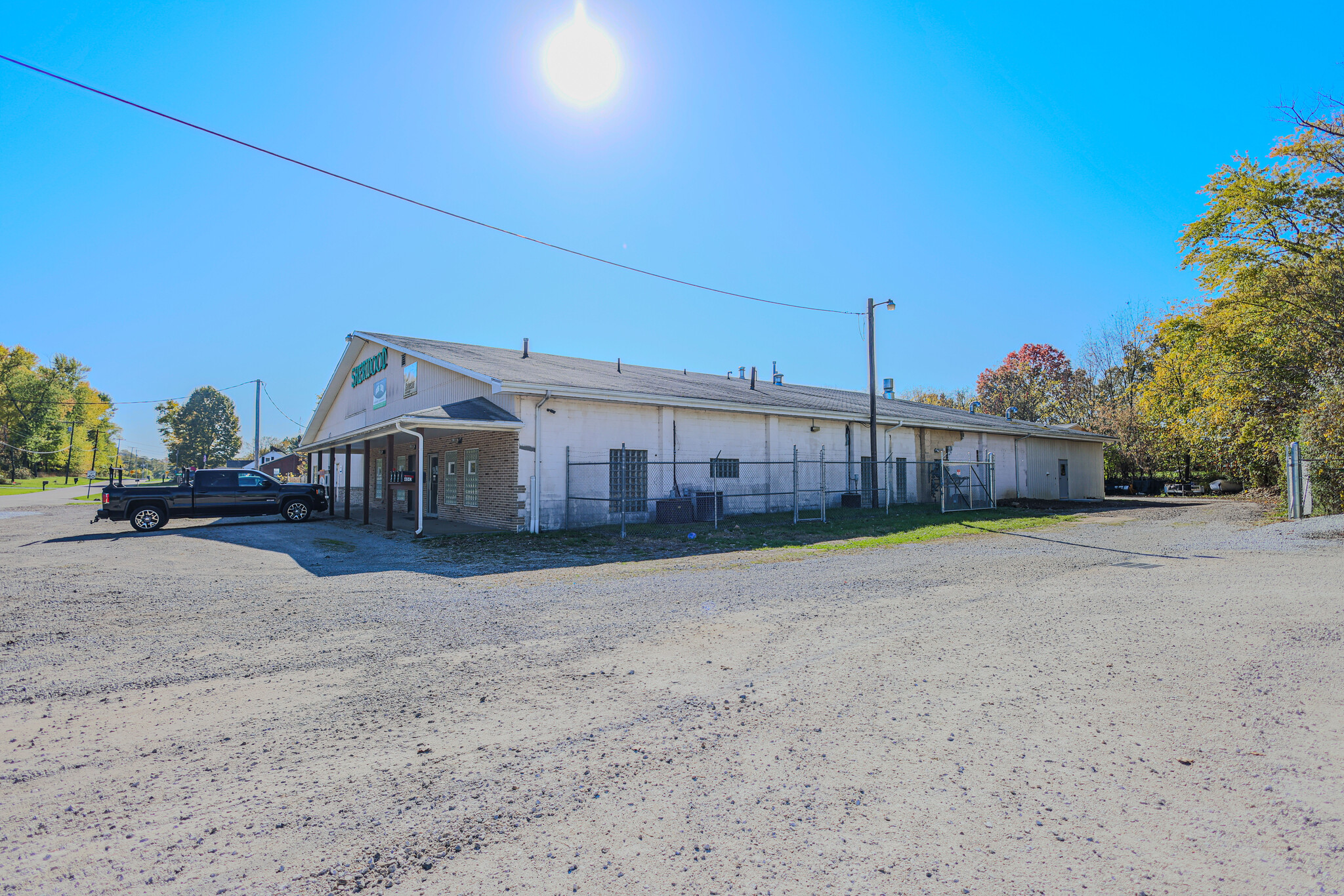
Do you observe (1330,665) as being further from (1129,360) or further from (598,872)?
(1129,360)

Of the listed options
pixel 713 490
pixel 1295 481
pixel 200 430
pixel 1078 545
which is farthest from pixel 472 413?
pixel 200 430

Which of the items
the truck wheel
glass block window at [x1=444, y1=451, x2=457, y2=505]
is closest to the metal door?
glass block window at [x1=444, y1=451, x2=457, y2=505]

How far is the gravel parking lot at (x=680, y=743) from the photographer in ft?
8.33

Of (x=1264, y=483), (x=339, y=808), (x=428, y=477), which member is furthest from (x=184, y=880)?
(x=1264, y=483)

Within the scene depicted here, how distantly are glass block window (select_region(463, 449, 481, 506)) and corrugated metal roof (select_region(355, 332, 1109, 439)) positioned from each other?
2.48 metres

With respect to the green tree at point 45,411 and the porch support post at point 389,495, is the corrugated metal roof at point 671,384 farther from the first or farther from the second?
the green tree at point 45,411

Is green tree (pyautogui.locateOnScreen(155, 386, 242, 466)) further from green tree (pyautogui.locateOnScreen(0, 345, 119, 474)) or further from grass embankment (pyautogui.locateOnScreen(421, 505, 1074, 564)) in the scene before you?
grass embankment (pyautogui.locateOnScreen(421, 505, 1074, 564))

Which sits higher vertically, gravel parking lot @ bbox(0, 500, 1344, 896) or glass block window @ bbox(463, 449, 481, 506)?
glass block window @ bbox(463, 449, 481, 506)

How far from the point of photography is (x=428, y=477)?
68.1ft

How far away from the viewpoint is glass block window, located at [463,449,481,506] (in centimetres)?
1738

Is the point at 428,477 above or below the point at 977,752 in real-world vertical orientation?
above

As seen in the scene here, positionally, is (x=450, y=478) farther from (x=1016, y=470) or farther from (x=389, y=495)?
(x=1016, y=470)

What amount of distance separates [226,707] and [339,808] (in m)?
1.94

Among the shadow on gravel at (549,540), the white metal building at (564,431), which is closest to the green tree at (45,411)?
the white metal building at (564,431)
